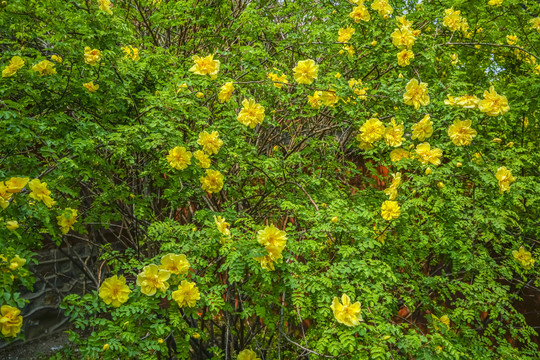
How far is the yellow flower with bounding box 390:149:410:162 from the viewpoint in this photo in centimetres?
227

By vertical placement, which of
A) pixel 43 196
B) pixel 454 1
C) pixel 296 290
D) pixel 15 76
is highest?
pixel 454 1

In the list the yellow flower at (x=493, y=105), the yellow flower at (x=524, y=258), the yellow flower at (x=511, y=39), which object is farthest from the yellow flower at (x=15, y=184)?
the yellow flower at (x=511, y=39)

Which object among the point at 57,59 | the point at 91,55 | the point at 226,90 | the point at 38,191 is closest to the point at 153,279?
the point at 38,191

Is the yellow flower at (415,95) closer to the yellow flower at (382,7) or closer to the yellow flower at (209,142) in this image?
the yellow flower at (382,7)

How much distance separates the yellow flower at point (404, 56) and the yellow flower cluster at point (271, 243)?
144 cm

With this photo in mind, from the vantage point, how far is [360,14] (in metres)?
2.50

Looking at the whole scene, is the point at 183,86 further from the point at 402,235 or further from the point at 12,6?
the point at 402,235

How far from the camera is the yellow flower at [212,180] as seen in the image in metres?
2.05

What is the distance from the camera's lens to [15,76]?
190 cm

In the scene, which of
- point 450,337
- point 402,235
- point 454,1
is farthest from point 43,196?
point 454,1

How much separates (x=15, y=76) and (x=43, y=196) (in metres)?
0.72

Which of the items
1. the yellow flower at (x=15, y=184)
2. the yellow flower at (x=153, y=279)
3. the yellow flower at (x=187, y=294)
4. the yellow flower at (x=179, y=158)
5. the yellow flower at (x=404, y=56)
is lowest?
the yellow flower at (x=187, y=294)

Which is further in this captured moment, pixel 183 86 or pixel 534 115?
pixel 534 115

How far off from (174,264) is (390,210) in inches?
44.2
